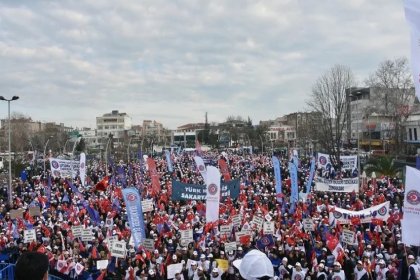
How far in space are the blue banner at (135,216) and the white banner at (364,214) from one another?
6139 mm

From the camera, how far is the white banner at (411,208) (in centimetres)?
820

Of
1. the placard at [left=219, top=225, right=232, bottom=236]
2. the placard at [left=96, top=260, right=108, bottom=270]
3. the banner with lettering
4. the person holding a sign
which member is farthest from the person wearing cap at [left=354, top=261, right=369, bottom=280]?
the person holding a sign

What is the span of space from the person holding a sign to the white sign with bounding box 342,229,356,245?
42.0 ft

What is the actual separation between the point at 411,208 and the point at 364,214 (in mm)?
8440

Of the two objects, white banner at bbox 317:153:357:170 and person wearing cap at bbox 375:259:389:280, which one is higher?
white banner at bbox 317:153:357:170

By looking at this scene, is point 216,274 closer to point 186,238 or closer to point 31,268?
point 186,238

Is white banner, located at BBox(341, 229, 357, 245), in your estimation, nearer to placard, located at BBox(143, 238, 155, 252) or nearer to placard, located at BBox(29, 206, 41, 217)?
placard, located at BBox(143, 238, 155, 252)

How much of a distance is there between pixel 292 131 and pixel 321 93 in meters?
93.6

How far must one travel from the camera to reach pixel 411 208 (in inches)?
327

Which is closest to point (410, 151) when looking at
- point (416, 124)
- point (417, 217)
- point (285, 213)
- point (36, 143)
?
point (416, 124)

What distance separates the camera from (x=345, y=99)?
48.7 metres

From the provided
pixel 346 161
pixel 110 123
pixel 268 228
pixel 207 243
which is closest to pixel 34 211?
pixel 207 243

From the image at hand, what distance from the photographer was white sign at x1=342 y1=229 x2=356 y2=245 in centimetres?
→ 1470

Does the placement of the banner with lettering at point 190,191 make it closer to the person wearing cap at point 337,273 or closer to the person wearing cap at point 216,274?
the person wearing cap at point 216,274
